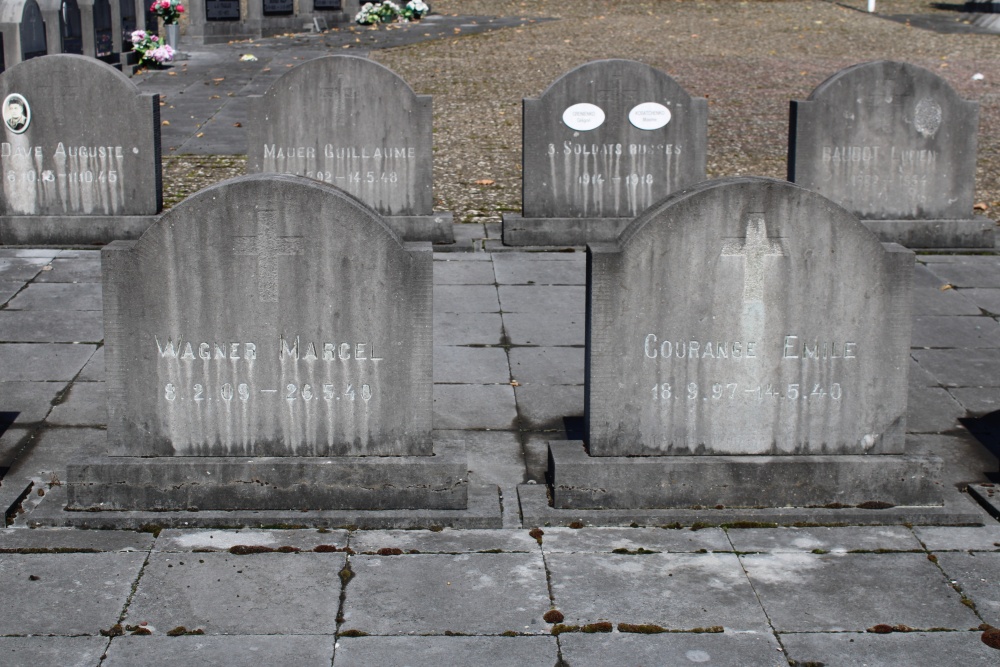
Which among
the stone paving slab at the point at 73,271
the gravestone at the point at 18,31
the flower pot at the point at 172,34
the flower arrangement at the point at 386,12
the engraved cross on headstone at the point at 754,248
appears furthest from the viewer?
the flower arrangement at the point at 386,12

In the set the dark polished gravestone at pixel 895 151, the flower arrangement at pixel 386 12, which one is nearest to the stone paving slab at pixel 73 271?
the dark polished gravestone at pixel 895 151

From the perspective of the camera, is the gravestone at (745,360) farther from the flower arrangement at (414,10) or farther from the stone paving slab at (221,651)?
the flower arrangement at (414,10)

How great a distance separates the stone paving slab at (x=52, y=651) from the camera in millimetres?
4871

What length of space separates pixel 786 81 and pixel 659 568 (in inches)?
632

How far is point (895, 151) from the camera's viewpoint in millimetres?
11320

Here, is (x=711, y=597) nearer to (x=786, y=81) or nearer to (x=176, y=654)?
(x=176, y=654)

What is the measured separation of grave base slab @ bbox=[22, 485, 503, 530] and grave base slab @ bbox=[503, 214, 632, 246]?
18.6 ft

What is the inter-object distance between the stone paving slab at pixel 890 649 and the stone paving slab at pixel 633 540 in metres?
0.87

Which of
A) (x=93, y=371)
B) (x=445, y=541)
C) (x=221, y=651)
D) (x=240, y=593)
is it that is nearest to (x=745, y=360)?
(x=445, y=541)

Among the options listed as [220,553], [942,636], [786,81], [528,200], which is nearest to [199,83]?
[786,81]

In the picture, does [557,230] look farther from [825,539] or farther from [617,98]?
[825,539]

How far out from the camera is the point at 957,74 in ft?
69.5

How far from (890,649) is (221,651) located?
8.24 feet

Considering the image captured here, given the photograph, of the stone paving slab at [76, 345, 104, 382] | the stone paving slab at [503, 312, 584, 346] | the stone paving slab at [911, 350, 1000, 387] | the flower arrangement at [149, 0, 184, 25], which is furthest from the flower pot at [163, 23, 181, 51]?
the stone paving slab at [911, 350, 1000, 387]
